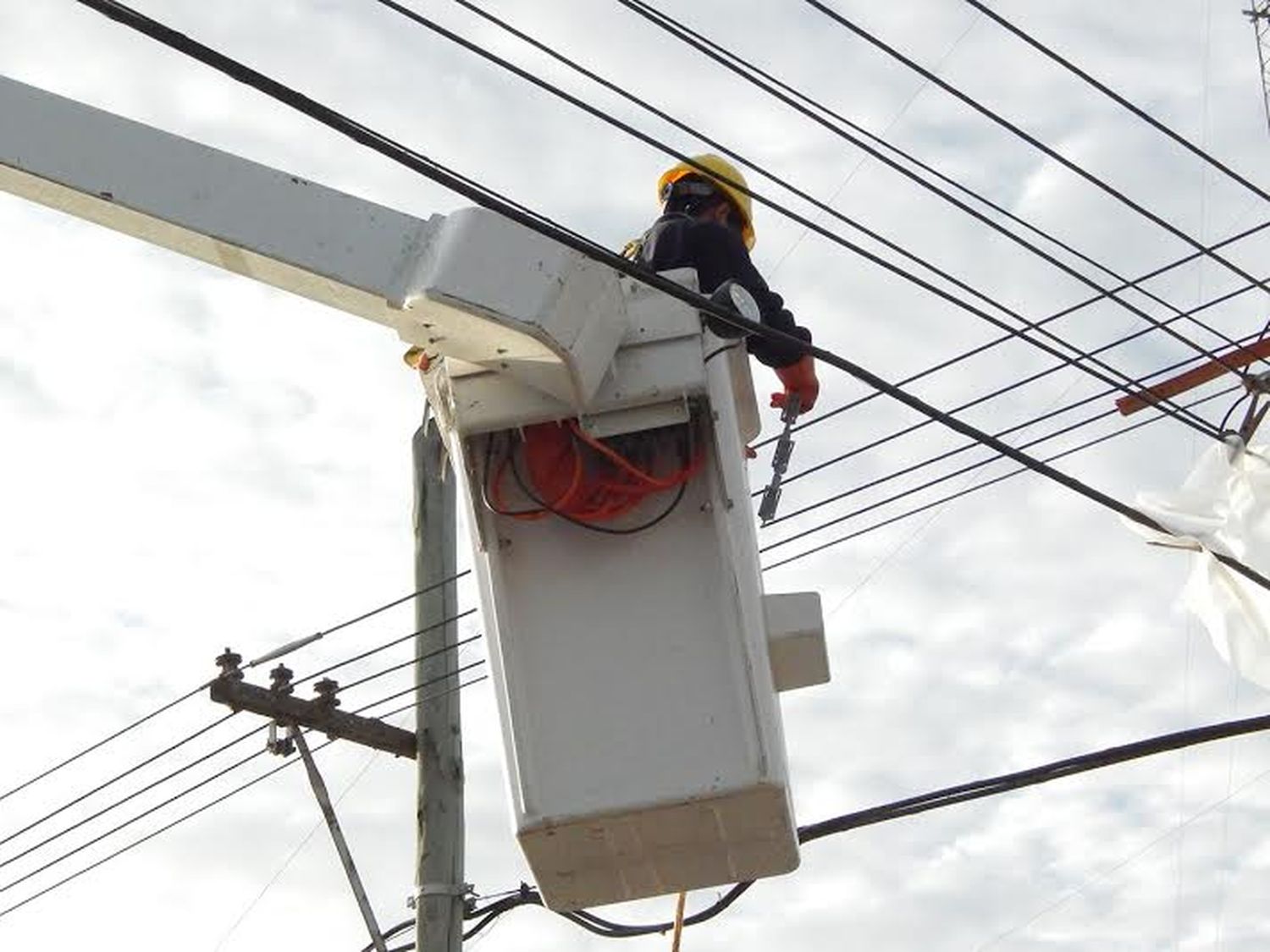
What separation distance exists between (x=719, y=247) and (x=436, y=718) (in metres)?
2.57

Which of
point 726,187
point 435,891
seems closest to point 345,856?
point 435,891

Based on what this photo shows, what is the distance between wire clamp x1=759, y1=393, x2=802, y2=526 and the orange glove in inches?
0.5

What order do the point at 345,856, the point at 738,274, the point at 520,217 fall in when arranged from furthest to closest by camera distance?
the point at 345,856 < the point at 738,274 < the point at 520,217

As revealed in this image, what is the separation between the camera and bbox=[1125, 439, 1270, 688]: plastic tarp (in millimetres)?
5789

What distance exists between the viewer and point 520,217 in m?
4.25

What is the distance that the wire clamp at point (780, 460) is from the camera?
5469 mm

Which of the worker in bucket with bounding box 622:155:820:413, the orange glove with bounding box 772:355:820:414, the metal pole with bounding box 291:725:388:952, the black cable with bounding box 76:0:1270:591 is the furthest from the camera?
the metal pole with bounding box 291:725:388:952

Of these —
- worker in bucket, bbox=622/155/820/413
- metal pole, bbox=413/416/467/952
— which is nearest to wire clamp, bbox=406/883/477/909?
metal pole, bbox=413/416/467/952

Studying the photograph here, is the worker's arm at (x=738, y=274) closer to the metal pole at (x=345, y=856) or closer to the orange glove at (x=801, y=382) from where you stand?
the orange glove at (x=801, y=382)

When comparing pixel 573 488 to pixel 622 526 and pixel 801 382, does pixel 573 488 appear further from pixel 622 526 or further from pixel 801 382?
pixel 801 382

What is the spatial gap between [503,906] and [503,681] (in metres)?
2.95

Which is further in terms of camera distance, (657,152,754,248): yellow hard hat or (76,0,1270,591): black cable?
(657,152,754,248): yellow hard hat

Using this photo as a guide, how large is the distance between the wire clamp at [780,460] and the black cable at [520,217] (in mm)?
749

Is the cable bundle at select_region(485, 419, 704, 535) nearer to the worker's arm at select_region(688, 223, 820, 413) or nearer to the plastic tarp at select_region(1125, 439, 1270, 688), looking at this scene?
the worker's arm at select_region(688, 223, 820, 413)
